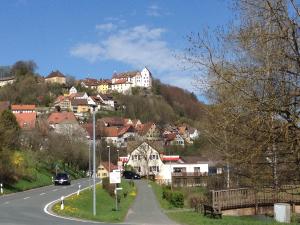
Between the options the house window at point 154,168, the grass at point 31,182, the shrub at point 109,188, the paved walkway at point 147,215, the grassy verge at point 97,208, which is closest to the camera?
the paved walkway at point 147,215

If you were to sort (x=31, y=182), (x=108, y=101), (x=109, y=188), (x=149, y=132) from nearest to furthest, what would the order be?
(x=109, y=188) → (x=31, y=182) → (x=149, y=132) → (x=108, y=101)

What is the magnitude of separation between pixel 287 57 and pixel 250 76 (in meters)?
0.84

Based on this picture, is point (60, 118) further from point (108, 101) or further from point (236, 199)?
point (236, 199)

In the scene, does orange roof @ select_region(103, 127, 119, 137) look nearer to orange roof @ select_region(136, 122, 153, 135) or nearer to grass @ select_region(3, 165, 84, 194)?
orange roof @ select_region(136, 122, 153, 135)

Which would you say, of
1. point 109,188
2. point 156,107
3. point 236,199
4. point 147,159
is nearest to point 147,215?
point 236,199

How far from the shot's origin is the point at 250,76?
10.7 meters

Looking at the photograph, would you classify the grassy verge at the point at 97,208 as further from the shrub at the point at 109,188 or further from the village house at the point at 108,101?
the village house at the point at 108,101

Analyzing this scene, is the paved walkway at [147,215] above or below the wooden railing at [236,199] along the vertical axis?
below

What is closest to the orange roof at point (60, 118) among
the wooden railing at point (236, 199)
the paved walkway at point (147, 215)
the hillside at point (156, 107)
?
the hillside at point (156, 107)

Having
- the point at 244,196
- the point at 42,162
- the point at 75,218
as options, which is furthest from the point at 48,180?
the point at 75,218

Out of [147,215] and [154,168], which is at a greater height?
[154,168]

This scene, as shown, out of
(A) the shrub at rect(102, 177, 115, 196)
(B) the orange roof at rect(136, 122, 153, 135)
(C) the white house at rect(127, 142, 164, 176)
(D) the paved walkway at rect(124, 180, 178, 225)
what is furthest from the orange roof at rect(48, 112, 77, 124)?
(D) the paved walkway at rect(124, 180, 178, 225)

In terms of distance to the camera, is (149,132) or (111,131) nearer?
(149,132)

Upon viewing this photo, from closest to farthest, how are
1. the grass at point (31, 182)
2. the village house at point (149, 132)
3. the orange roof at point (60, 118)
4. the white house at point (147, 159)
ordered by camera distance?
the grass at point (31, 182)
the white house at point (147, 159)
the village house at point (149, 132)
the orange roof at point (60, 118)
